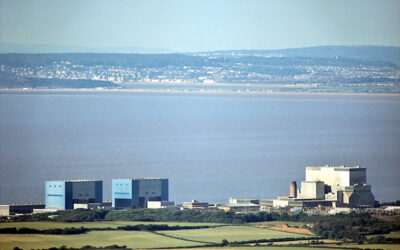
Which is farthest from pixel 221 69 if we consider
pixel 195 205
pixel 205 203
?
pixel 195 205

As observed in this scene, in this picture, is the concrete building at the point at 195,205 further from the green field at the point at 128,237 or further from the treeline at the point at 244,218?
the green field at the point at 128,237

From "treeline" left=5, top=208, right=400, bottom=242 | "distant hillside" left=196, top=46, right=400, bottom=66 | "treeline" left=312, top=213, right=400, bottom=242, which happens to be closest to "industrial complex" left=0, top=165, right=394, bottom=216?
"treeline" left=5, top=208, right=400, bottom=242

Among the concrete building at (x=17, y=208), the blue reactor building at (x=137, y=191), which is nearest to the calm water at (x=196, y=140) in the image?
the blue reactor building at (x=137, y=191)

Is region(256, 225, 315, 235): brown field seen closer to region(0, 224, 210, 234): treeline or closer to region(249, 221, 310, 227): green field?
region(249, 221, 310, 227): green field

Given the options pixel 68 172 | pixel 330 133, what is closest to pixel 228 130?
pixel 330 133

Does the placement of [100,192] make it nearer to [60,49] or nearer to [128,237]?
[128,237]

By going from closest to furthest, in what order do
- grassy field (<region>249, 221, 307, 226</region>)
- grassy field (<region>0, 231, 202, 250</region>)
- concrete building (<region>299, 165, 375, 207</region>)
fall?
grassy field (<region>0, 231, 202, 250</region>) → grassy field (<region>249, 221, 307, 226</region>) → concrete building (<region>299, 165, 375, 207</region>)
